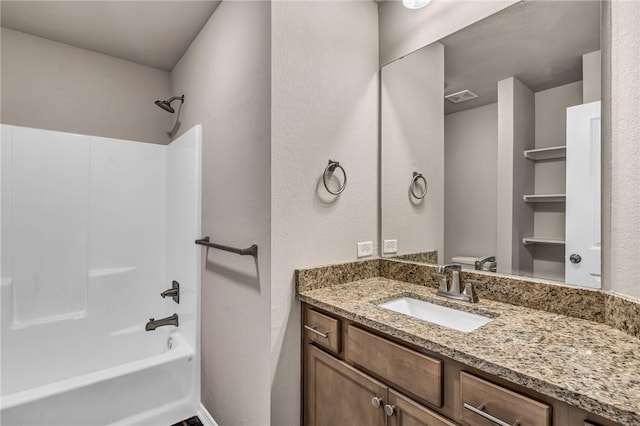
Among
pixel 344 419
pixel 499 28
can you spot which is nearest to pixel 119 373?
pixel 344 419

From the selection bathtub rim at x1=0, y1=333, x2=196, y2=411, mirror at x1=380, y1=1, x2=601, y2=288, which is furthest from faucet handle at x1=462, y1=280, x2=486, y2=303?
bathtub rim at x1=0, y1=333, x2=196, y2=411

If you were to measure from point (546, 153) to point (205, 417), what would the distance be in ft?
7.42

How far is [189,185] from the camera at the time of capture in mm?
2092

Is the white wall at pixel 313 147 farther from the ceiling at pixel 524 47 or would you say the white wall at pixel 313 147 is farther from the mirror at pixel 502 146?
the ceiling at pixel 524 47

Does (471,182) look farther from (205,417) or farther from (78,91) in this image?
(78,91)

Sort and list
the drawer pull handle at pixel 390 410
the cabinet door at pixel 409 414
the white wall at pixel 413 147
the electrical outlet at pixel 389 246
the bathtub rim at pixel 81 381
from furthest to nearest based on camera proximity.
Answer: the electrical outlet at pixel 389 246
the white wall at pixel 413 147
the bathtub rim at pixel 81 381
the drawer pull handle at pixel 390 410
the cabinet door at pixel 409 414

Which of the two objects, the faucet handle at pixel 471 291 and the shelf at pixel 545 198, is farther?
the faucet handle at pixel 471 291

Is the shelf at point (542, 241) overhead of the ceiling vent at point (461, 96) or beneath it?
beneath

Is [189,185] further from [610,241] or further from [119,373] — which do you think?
[610,241]

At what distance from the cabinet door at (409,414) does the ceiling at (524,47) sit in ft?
4.04

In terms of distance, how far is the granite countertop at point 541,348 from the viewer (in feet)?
2.10

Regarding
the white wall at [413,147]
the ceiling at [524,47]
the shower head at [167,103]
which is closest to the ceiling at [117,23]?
the shower head at [167,103]

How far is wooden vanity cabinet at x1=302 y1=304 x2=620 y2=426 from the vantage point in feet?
2.42

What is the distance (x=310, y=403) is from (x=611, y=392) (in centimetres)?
109
